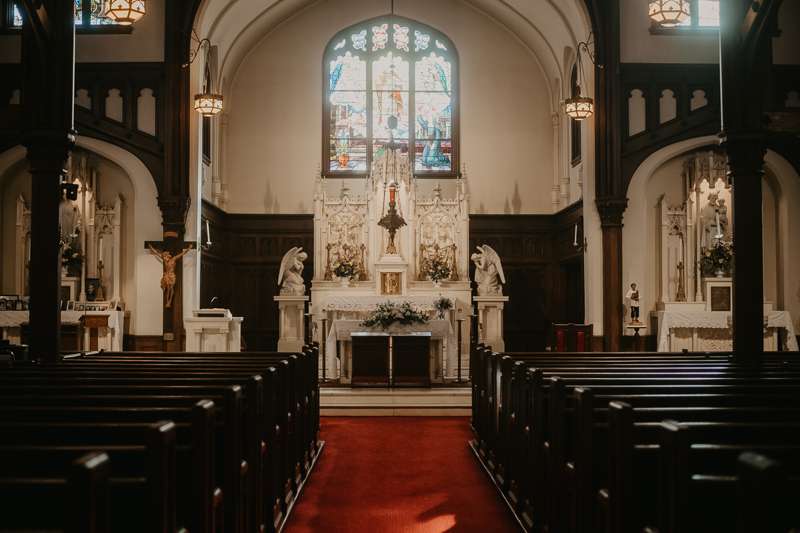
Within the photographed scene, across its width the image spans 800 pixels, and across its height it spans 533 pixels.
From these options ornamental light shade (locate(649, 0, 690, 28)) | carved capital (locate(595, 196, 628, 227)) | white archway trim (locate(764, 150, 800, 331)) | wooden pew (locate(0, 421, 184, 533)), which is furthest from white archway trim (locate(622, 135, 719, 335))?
wooden pew (locate(0, 421, 184, 533))

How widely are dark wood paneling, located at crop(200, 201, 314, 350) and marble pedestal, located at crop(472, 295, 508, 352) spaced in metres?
4.31

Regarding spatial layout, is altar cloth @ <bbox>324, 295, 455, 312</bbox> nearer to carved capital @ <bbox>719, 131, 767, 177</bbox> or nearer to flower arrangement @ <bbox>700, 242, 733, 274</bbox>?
flower arrangement @ <bbox>700, 242, 733, 274</bbox>

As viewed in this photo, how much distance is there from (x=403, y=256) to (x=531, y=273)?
347 cm

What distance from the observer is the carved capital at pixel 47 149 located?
21.1 feet

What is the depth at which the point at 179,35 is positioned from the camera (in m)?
11.8

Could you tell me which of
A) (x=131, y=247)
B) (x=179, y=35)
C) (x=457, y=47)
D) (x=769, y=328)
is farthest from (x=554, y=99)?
(x=131, y=247)

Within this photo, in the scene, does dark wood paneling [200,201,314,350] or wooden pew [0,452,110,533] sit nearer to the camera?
wooden pew [0,452,110,533]

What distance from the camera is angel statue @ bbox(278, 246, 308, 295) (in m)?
13.5

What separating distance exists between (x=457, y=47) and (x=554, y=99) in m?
2.76

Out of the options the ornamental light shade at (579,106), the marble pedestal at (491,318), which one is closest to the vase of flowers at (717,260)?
the ornamental light shade at (579,106)

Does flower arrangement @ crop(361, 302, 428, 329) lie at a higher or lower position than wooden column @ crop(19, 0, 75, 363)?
lower

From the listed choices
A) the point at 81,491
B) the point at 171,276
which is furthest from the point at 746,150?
the point at 171,276

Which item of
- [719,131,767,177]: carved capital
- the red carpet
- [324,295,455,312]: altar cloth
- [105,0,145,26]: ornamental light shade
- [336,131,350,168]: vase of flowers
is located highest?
[105,0,145,26]: ornamental light shade

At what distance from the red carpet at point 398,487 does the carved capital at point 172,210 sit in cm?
580
